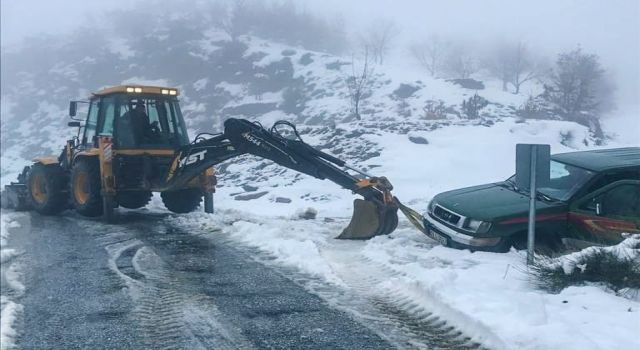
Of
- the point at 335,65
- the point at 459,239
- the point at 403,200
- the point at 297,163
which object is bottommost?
the point at 403,200

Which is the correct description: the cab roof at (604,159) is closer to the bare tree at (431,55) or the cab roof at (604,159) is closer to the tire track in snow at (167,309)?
the tire track in snow at (167,309)

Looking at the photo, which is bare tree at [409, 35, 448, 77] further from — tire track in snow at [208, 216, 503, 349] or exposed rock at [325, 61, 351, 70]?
tire track in snow at [208, 216, 503, 349]

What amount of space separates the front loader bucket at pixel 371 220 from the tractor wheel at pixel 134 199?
16.3 ft

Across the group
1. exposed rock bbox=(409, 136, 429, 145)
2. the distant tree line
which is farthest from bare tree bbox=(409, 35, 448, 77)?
exposed rock bbox=(409, 136, 429, 145)

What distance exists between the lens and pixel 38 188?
13.1m

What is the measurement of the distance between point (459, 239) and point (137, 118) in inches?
271

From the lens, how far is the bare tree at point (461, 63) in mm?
49906

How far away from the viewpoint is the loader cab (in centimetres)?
1136

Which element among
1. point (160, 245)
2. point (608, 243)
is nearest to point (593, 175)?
point (608, 243)

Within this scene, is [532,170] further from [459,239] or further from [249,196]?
[249,196]

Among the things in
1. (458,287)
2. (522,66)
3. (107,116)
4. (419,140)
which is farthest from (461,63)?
(458,287)

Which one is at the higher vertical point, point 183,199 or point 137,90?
point 137,90

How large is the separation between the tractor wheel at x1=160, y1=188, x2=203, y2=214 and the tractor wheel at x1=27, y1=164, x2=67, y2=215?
225 cm

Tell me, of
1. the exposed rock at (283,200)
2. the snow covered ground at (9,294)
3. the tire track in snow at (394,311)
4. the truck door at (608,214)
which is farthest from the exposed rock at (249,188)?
the truck door at (608,214)
